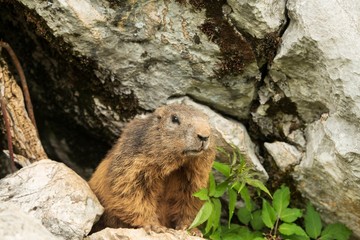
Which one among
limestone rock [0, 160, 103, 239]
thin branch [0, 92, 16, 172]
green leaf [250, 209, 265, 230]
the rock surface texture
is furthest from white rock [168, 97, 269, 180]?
thin branch [0, 92, 16, 172]

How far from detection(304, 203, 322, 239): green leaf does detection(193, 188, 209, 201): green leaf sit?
47.4 inches

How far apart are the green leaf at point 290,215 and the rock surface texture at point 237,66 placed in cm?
47

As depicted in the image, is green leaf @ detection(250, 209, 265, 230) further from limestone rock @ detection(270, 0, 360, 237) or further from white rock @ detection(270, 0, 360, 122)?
white rock @ detection(270, 0, 360, 122)

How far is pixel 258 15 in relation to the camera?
6.30 metres

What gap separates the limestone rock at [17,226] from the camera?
458cm

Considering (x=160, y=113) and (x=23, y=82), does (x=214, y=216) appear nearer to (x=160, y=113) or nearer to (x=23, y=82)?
(x=160, y=113)

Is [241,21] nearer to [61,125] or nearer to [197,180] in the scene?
[197,180]

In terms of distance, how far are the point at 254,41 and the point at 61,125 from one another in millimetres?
2790

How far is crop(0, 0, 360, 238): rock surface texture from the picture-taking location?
20.0ft

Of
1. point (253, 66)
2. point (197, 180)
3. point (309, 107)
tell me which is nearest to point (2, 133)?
point (197, 180)

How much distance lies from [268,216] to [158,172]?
3.96 feet

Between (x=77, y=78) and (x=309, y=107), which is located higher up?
(x=309, y=107)

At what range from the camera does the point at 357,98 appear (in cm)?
592

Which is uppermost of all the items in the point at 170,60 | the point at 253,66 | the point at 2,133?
the point at 253,66
